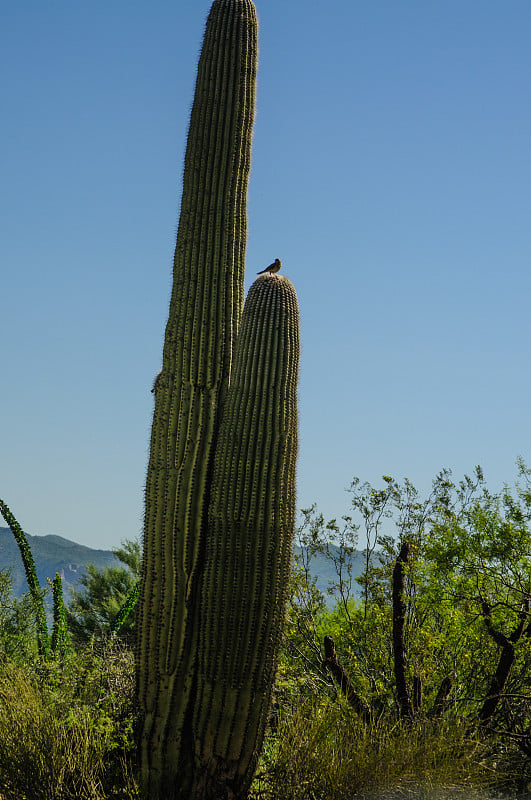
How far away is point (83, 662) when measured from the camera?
629cm

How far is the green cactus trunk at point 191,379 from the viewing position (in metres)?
4.96

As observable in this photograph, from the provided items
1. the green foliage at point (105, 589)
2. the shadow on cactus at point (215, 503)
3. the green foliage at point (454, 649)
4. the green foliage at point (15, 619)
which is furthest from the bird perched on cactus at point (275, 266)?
the green foliage at point (105, 589)

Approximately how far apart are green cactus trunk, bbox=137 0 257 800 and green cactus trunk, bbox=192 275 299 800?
0.14 meters

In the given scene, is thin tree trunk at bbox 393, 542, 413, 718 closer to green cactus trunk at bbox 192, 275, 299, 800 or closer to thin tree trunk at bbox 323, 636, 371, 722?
thin tree trunk at bbox 323, 636, 371, 722

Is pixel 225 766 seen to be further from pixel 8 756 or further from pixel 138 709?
pixel 8 756

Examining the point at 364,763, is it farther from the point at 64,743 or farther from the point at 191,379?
the point at 191,379

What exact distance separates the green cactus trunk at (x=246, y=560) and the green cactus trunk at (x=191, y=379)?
139 mm

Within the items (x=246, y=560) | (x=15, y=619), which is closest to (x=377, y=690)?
(x=246, y=560)

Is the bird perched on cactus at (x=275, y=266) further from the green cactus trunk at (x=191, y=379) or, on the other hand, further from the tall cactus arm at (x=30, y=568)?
the tall cactus arm at (x=30, y=568)

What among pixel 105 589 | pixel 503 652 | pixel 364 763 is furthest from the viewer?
pixel 105 589

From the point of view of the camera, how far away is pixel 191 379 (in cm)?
537

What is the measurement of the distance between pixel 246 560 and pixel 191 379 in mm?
1296

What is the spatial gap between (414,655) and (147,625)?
2937 millimetres

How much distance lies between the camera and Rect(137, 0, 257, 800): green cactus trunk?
496cm
